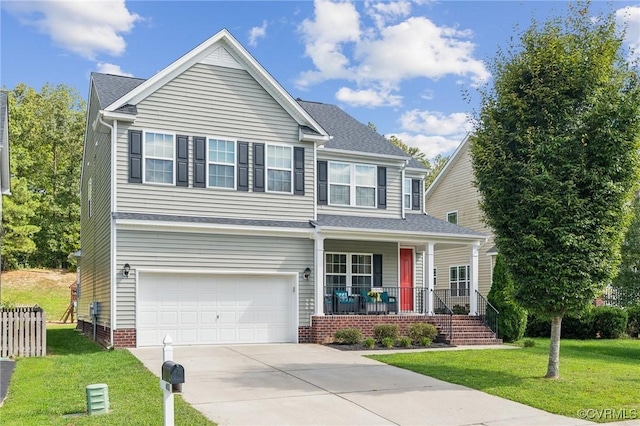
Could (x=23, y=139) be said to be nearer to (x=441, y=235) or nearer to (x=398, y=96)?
(x=398, y=96)

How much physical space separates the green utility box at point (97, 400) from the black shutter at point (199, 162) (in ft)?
32.4

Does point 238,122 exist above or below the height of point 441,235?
above

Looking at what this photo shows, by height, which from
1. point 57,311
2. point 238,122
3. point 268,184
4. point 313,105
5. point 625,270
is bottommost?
point 57,311

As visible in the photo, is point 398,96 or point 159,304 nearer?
point 159,304

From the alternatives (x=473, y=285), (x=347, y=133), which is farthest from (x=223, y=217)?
(x=473, y=285)

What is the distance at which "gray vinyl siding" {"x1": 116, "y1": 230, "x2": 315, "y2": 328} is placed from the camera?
1730 cm

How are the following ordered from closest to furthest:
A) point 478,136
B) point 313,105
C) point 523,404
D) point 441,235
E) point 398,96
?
point 523,404
point 478,136
point 441,235
point 313,105
point 398,96

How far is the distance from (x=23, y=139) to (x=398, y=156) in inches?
1222

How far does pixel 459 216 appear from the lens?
1293 inches

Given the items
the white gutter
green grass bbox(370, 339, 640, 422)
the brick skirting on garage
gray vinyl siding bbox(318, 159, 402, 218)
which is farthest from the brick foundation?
gray vinyl siding bbox(318, 159, 402, 218)

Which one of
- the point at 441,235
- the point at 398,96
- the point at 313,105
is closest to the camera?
the point at 441,235

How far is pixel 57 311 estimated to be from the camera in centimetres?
3462

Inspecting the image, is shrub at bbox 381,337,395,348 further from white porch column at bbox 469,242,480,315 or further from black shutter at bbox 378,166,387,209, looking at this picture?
black shutter at bbox 378,166,387,209

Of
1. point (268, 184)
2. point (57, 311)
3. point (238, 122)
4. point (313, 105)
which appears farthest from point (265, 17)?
point (57, 311)
